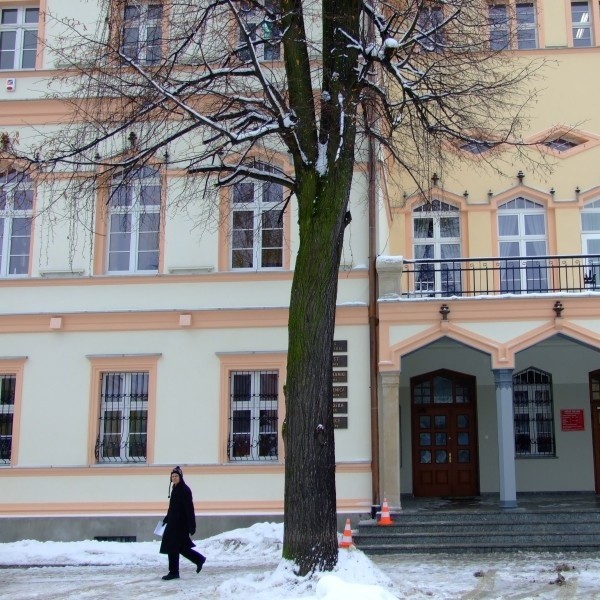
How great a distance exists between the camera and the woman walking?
1142cm

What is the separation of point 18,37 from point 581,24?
12.6 meters

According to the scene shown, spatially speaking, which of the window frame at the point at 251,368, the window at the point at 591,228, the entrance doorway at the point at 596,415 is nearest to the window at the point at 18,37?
the window frame at the point at 251,368

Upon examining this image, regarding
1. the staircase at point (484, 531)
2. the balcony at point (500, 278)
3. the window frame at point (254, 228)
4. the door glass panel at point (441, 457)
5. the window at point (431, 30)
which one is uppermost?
the window at point (431, 30)

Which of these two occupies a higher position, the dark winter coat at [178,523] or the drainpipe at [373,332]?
the drainpipe at [373,332]

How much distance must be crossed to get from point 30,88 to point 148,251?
161 inches

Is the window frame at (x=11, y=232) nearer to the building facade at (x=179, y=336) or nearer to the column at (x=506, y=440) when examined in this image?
the building facade at (x=179, y=336)

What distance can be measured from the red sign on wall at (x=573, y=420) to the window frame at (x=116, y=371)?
29.6 feet

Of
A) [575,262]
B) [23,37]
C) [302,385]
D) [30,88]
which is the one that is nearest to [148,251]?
[30,88]

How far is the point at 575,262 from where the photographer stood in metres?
17.4

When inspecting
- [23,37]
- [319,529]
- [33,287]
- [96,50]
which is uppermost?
[23,37]

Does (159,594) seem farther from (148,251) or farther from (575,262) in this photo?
(575,262)

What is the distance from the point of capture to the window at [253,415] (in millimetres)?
15281

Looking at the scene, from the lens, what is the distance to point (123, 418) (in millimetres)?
15523

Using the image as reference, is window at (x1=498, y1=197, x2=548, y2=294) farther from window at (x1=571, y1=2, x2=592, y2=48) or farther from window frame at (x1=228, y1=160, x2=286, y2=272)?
window frame at (x1=228, y1=160, x2=286, y2=272)
